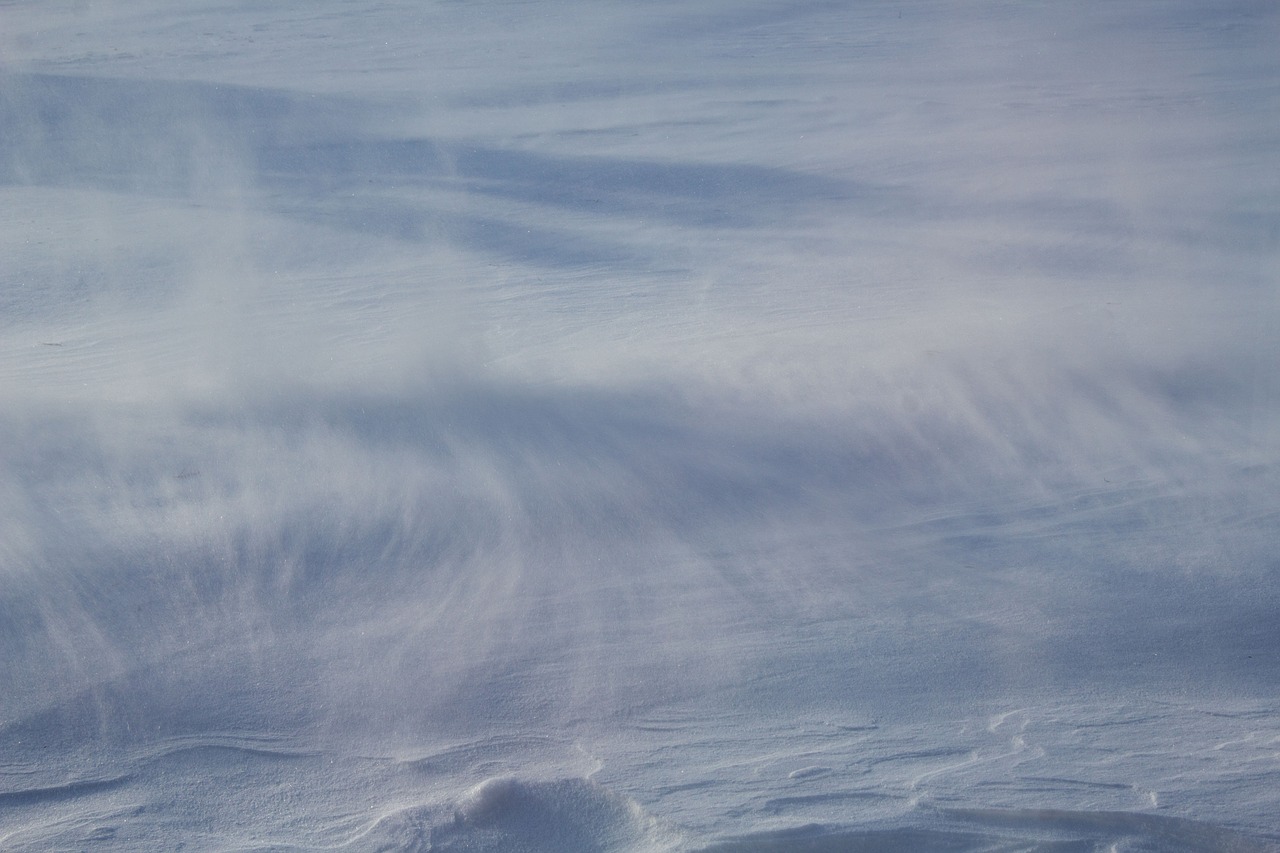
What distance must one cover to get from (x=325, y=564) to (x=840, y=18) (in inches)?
326

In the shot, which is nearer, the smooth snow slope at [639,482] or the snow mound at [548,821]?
the snow mound at [548,821]

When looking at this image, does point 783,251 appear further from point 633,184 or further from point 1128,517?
point 1128,517

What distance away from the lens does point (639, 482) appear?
12.3 ft

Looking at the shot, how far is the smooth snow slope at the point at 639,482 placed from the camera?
2.57 m

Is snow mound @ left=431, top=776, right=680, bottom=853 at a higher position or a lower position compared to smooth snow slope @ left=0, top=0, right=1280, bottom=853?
lower

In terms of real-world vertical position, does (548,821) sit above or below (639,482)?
below

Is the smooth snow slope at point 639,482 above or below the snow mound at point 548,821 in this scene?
above

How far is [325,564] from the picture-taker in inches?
132

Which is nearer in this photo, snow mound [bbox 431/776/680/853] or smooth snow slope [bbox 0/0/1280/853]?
snow mound [bbox 431/776/680/853]

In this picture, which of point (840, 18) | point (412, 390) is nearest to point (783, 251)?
point (412, 390)

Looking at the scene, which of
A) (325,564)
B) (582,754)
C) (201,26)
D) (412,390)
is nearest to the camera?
(582,754)

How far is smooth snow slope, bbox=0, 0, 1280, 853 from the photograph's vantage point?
2.57 m

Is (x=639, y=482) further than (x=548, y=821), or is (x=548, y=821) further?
(x=639, y=482)

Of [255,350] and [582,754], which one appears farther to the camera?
[255,350]
